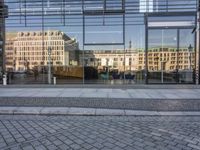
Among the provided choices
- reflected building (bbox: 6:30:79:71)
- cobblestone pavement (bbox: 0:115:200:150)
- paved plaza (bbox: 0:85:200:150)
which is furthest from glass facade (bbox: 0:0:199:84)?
cobblestone pavement (bbox: 0:115:200:150)

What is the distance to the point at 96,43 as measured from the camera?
22.7 m

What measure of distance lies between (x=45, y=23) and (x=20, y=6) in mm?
2291

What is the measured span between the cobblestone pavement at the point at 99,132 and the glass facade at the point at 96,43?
12.4 metres

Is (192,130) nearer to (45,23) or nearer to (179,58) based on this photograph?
(179,58)

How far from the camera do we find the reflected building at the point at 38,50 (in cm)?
2288

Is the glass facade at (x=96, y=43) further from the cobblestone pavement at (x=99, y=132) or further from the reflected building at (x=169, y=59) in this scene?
the cobblestone pavement at (x=99, y=132)

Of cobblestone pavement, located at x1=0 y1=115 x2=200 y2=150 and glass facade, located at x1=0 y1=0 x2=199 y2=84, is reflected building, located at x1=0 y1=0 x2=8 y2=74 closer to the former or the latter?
glass facade, located at x1=0 y1=0 x2=199 y2=84

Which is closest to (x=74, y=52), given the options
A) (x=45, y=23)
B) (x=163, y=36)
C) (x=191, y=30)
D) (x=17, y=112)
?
(x=45, y=23)

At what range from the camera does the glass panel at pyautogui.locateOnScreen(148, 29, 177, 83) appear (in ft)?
70.5

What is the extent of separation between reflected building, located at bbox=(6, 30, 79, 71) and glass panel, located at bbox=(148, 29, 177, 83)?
5594 millimetres

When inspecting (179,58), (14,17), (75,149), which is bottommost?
(75,149)

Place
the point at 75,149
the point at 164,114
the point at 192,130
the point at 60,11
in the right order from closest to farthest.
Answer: the point at 75,149
the point at 192,130
the point at 164,114
the point at 60,11

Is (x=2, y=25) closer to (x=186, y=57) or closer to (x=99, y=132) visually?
(x=186, y=57)

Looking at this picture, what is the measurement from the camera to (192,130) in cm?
782
